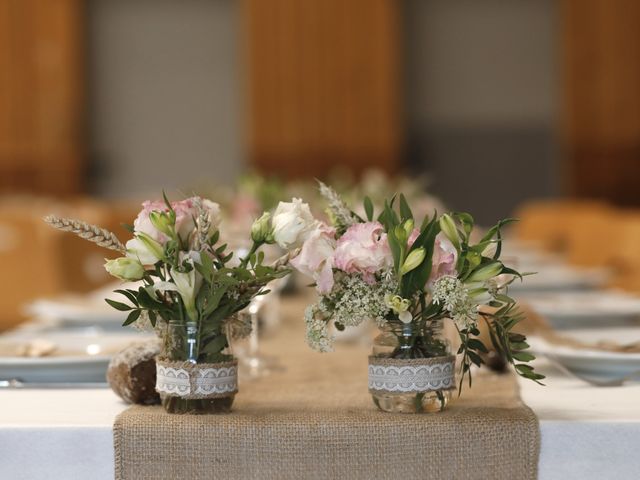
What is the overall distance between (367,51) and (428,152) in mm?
976

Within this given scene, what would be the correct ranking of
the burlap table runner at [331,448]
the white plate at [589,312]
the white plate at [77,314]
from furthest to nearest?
the white plate at [77,314]
the white plate at [589,312]
the burlap table runner at [331,448]

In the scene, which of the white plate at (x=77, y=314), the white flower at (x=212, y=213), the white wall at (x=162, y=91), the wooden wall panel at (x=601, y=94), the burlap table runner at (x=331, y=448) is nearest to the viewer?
the burlap table runner at (x=331, y=448)

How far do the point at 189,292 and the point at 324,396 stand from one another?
26 cm

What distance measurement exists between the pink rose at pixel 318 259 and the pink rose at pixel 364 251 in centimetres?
1

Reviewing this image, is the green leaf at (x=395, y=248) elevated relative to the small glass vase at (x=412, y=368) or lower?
elevated

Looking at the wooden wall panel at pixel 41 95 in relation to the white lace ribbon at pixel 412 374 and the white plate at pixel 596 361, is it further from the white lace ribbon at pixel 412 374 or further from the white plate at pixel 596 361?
the white lace ribbon at pixel 412 374

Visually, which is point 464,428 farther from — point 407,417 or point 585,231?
point 585,231

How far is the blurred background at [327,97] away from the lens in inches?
352

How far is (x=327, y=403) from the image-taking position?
4.25 feet

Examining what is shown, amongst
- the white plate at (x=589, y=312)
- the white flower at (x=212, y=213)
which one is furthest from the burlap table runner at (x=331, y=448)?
the white plate at (x=589, y=312)

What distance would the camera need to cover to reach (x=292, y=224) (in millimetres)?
1222

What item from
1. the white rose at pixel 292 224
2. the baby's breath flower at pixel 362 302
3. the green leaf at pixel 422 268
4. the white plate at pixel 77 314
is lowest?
the white plate at pixel 77 314

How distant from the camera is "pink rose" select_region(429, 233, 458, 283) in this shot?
3.88 feet

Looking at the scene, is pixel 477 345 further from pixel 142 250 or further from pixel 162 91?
pixel 162 91
